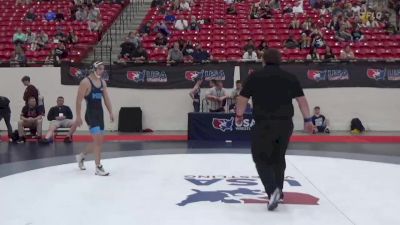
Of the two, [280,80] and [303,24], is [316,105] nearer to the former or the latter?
[303,24]

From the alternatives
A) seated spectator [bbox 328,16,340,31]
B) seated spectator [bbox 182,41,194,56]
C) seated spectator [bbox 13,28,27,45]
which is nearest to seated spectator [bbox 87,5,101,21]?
seated spectator [bbox 13,28,27,45]

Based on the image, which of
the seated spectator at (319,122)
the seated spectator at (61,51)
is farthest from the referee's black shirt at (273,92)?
the seated spectator at (61,51)

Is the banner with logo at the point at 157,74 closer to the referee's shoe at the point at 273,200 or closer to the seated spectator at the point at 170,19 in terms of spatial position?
the seated spectator at the point at 170,19

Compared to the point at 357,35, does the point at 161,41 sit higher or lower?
lower

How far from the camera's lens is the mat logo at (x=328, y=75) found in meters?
14.3

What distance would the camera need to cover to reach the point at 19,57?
50.7 ft

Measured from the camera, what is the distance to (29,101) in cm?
1246

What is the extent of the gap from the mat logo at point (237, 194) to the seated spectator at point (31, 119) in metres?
6.15

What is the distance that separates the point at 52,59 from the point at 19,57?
2.99 ft

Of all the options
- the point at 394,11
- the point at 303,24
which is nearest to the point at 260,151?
the point at 303,24

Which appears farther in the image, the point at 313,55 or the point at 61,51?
the point at 61,51

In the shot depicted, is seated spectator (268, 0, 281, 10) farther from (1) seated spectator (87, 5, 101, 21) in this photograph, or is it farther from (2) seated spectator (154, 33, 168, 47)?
(1) seated spectator (87, 5, 101, 21)

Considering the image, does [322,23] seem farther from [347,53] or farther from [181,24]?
[181,24]

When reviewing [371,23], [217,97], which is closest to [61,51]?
[217,97]
